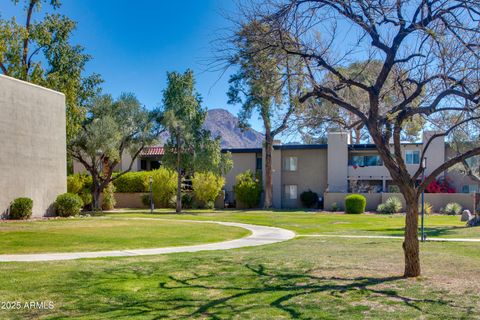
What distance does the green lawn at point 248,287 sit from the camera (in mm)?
7078

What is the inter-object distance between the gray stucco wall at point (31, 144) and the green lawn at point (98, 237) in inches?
160

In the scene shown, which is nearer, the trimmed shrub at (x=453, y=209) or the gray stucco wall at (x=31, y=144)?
the gray stucco wall at (x=31, y=144)

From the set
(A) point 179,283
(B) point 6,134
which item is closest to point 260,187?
(B) point 6,134

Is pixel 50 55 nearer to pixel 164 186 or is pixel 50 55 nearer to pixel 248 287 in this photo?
pixel 164 186

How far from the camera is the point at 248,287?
875cm

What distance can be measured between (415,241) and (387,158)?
62.7 inches

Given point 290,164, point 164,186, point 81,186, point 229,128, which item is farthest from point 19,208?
point 229,128

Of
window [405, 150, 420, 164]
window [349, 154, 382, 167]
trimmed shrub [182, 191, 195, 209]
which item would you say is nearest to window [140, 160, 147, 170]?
trimmed shrub [182, 191, 195, 209]

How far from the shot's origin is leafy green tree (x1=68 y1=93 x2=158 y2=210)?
124ft

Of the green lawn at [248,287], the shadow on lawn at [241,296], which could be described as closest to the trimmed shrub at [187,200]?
the green lawn at [248,287]

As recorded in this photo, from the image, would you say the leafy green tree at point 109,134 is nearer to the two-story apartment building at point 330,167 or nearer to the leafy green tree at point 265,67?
the two-story apartment building at point 330,167

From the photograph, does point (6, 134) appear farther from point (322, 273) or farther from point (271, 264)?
point (322, 273)

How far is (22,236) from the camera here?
1648 cm

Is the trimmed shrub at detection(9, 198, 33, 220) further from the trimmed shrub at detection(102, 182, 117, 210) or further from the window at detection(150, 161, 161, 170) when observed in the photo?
the window at detection(150, 161, 161, 170)
